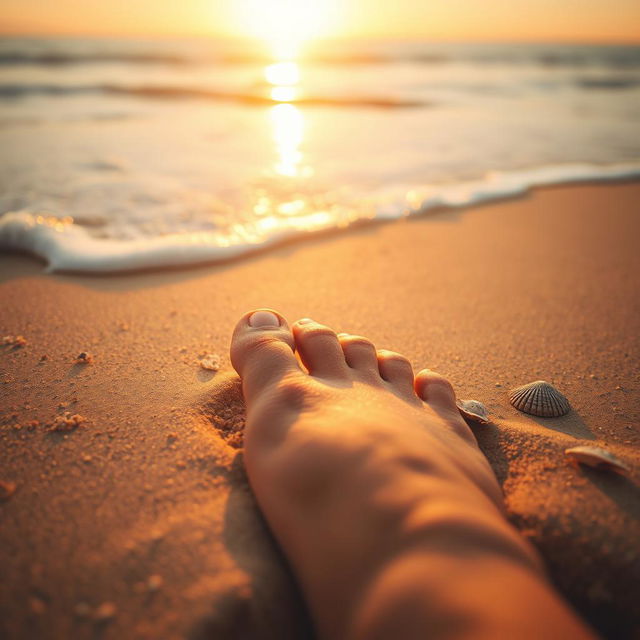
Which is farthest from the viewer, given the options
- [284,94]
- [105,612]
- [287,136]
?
[284,94]

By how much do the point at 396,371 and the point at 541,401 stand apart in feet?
1.65

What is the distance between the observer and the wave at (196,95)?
905cm

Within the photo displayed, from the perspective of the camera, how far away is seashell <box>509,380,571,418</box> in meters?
1.55

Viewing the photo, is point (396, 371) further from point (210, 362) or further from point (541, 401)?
point (210, 362)

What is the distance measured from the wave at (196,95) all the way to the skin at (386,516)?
8.68m

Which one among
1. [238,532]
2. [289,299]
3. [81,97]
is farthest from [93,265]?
[81,97]

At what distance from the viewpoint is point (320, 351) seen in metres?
1.57

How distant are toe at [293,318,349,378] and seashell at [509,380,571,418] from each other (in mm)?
626

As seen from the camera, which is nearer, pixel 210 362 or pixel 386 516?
pixel 386 516

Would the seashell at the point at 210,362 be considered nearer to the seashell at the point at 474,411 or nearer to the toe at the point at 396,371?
the toe at the point at 396,371

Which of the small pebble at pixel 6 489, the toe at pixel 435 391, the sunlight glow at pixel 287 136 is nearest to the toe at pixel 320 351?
the toe at pixel 435 391

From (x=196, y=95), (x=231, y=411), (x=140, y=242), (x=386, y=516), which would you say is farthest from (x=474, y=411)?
(x=196, y=95)

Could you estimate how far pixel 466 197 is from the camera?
12.3 ft

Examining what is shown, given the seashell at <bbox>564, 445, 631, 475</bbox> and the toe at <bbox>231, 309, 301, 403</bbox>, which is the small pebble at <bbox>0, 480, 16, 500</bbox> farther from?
the seashell at <bbox>564, 445, 631, 475</bbox>
